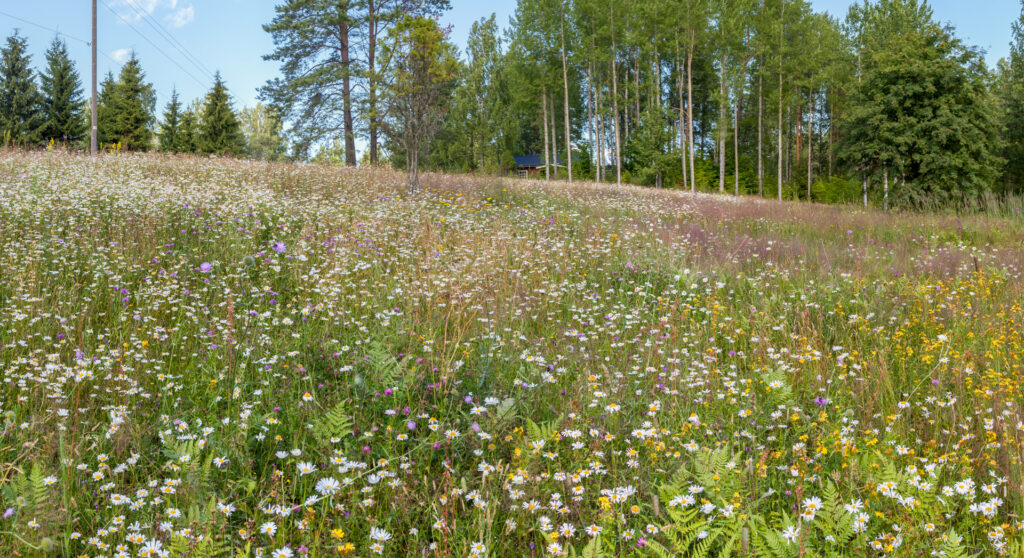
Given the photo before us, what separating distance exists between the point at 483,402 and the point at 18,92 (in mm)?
49586

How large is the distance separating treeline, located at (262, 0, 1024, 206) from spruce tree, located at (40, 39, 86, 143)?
2187 cm

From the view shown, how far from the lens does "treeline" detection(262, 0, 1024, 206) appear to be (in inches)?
830

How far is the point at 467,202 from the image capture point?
10.4m

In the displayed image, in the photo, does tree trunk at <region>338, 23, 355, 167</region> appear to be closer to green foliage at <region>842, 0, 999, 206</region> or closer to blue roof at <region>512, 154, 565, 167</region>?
green foliage at <region>842, 0, 999, 206</region>

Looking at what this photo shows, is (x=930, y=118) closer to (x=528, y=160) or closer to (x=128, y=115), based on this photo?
(x=528, y=160)

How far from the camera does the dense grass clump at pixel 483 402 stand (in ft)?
6.59

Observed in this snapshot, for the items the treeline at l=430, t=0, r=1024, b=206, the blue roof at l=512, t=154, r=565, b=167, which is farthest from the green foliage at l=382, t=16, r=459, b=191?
the blue roof at l=512, t=154, r=565, b=167

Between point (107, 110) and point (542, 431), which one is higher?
point (107, 110)

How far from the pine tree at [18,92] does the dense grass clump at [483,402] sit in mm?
41436

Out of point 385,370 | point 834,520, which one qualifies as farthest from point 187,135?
point 834,520

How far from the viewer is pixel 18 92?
3722 centimetres

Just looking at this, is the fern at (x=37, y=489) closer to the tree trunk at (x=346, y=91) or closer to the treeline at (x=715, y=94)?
the treeline at (x=715, y=94)

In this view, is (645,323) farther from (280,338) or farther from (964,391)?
(280,338)

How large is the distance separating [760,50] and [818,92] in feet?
52.6
